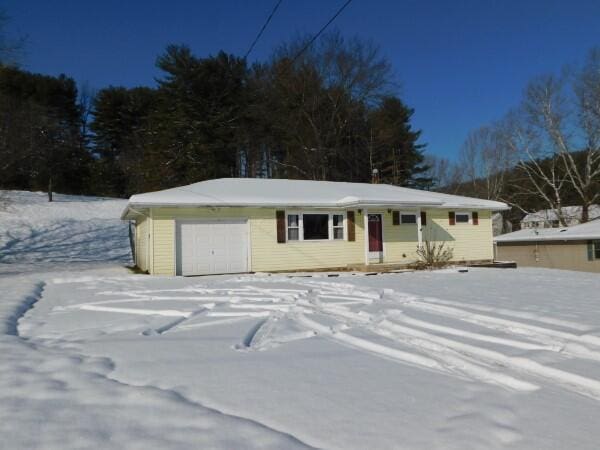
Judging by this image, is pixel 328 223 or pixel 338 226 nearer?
pixel 328 223

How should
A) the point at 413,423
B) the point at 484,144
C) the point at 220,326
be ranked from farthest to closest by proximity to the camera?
the point at 484,144 → the point at 220,326 → the point at 413,423

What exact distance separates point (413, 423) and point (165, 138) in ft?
92.8

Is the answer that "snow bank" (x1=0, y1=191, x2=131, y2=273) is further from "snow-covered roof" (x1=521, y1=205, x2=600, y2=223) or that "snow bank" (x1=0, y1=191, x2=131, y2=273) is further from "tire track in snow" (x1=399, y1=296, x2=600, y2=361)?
"snow-covered roof" (x1=521, y1=205, x2=600, y2=223)

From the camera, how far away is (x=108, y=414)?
8.21ft

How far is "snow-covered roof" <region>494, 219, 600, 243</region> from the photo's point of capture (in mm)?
23016

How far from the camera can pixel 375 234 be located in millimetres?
15117

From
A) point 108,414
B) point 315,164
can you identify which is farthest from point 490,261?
point 108,414

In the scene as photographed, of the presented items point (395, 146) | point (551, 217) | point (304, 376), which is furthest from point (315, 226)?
point (551, 217)

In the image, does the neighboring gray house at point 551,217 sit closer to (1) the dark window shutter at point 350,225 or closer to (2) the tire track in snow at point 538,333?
(1) the dark window shutter at point 350,225

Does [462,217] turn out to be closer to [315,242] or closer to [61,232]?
[315,242]

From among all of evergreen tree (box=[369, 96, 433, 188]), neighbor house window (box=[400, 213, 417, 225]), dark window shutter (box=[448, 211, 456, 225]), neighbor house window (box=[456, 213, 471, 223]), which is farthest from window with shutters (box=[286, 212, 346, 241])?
evergreen tree (box=[369, 96, 433, 188])

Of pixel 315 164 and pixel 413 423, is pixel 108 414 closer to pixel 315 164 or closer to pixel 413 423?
pixel 413 423

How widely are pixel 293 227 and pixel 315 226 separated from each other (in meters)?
0.82

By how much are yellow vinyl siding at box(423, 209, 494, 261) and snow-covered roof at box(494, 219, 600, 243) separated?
9513 mm
